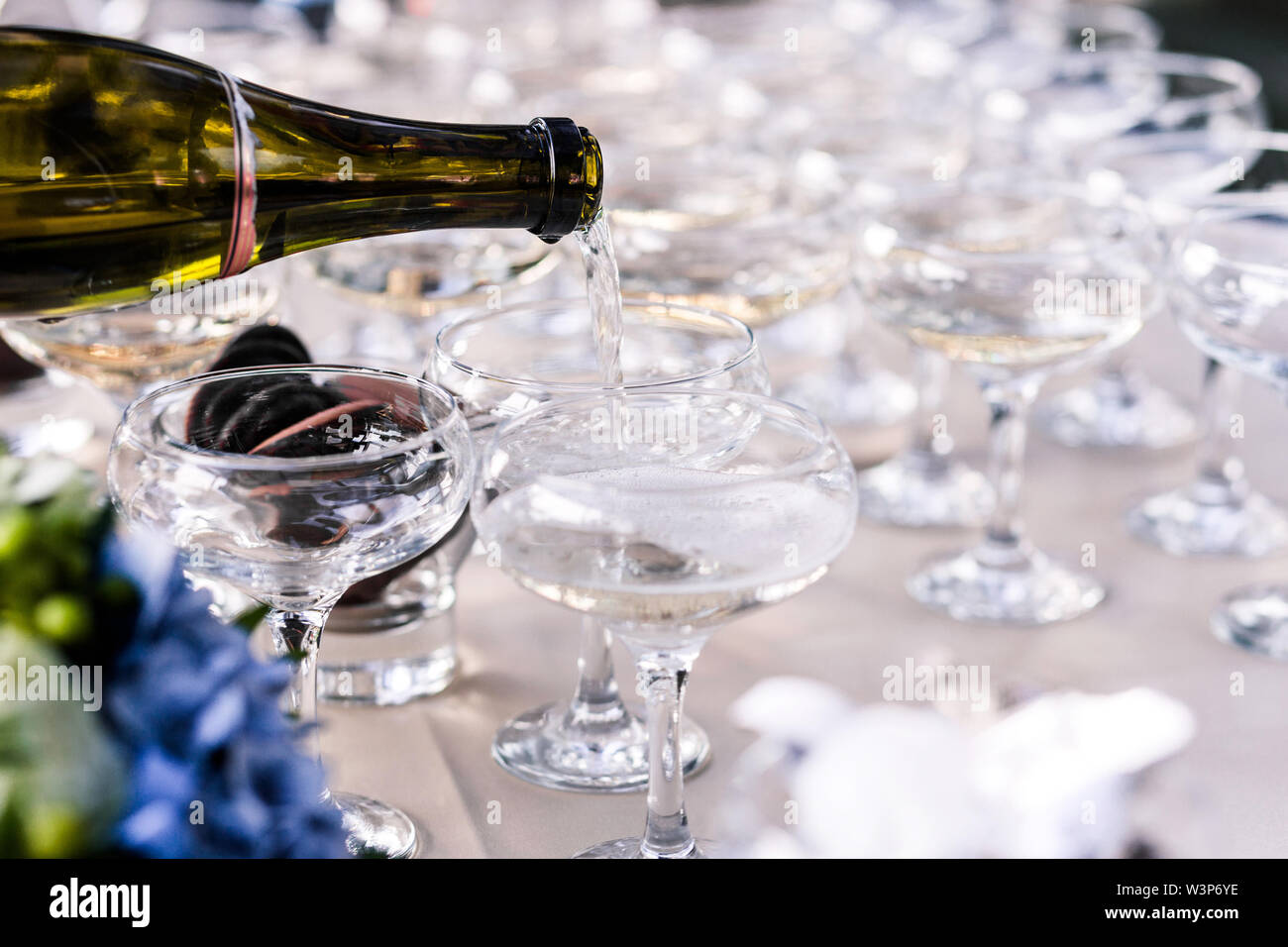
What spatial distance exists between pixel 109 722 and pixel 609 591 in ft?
0.55

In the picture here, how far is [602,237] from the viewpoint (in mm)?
702

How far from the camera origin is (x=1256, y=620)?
865mm

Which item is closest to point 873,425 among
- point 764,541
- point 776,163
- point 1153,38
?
point 776,163

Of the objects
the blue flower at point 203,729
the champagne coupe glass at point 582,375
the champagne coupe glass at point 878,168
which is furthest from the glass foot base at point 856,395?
the blue flower at point 203,729

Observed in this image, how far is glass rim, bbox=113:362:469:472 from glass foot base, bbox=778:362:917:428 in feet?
2.00

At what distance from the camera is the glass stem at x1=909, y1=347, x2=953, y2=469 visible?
112 centimetres

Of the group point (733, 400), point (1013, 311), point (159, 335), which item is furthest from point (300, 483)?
point (1013, 311)

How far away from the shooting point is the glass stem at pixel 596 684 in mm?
770

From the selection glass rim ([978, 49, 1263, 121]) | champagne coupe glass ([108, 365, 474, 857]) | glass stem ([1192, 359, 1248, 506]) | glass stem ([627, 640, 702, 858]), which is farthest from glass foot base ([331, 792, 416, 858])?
glass rim ([978, 49, 1263, 121])

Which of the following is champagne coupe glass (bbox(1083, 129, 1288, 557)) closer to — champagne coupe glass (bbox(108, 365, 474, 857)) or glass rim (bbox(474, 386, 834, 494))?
glass rim (bbox(474, 386, 834, 494))

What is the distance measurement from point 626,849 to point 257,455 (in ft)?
0.74

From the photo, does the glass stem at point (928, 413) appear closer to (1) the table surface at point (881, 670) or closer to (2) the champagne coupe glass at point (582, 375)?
(1) the table surface at point (881, 670)

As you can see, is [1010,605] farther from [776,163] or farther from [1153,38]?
[1153,38]
